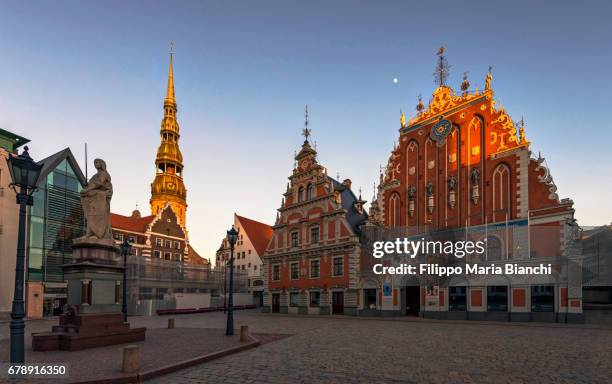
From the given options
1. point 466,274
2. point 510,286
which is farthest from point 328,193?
point 510,286

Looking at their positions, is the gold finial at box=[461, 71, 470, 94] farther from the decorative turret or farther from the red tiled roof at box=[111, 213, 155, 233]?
the decorative turret

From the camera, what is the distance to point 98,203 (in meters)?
16.5

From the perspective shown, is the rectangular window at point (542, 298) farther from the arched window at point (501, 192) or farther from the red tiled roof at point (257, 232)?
the red tiled roof at point (257, 232)

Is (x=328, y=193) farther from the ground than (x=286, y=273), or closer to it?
farther from the ground

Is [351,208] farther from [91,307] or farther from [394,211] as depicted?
[91,307]

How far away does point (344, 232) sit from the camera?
126 ft

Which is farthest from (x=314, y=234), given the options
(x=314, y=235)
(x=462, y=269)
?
(x=462, y=269)

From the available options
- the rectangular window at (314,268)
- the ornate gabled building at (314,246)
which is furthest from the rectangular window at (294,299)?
the rectangular window at (314,268)

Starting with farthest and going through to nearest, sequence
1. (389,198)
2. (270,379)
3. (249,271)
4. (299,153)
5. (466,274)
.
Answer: (249,271), (299,153), (389,198), (466,274), (270,379)

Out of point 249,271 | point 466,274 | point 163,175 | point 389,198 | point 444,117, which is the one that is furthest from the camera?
point 163,175

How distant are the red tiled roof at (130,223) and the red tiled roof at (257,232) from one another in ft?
47.9

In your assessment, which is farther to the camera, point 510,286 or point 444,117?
point 444,117

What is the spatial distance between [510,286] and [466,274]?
3094mm

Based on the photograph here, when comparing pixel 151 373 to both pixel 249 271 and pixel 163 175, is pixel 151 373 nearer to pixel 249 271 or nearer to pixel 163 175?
pixel 249 271
